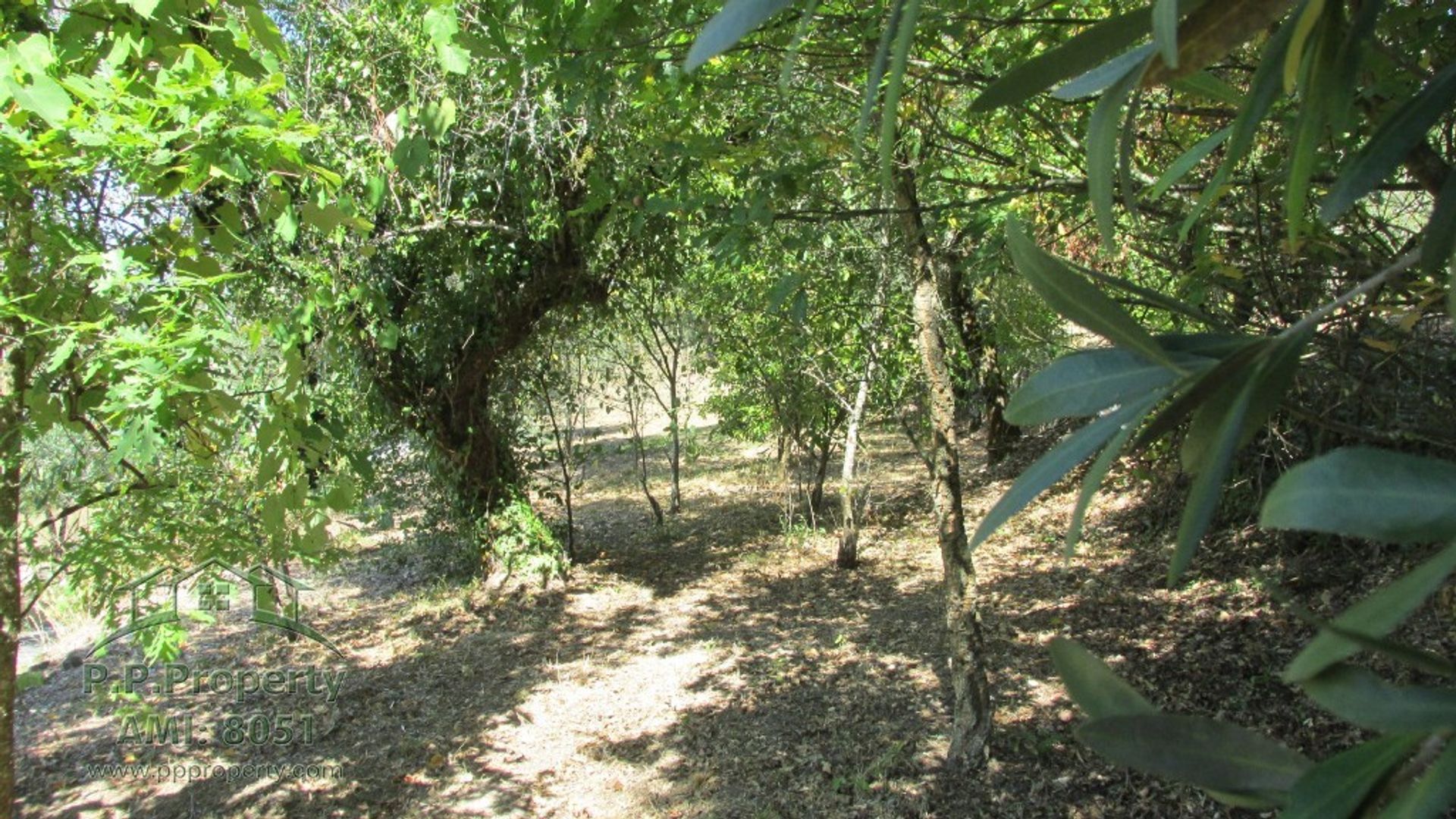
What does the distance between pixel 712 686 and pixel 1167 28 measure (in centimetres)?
488

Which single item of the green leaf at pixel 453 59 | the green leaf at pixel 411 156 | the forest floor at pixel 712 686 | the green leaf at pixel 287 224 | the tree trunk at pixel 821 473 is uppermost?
the green leaf at pixel 453 59

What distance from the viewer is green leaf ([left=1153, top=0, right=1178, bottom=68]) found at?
0.38 m

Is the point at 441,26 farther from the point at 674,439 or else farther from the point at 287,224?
the point at 674,439

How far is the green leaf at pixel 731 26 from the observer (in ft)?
1.33

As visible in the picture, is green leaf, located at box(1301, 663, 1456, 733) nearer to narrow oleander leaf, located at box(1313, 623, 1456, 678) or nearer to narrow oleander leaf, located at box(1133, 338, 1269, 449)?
narrow oleander leaf, located at box(1313, 623, 1456, 678)

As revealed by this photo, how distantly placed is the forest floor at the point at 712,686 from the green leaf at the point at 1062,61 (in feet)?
10.4

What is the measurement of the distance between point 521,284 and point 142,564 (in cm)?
440

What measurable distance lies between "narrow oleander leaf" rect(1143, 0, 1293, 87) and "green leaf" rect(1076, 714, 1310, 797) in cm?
35

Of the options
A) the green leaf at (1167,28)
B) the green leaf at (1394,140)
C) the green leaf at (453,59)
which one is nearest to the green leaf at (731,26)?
the green leaf at (1167,28)

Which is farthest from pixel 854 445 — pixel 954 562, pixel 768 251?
pixel 954 562

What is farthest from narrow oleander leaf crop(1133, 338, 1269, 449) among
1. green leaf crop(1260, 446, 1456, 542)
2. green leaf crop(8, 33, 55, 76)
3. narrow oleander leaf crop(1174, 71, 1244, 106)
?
green leaf crop(8, 33, 55, 76)

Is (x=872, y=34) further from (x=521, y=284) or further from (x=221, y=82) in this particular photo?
(x=521, y=284)

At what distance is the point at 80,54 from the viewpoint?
4.56ft

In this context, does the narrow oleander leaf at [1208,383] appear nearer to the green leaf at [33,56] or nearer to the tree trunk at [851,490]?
the green leaf at [33,56]
